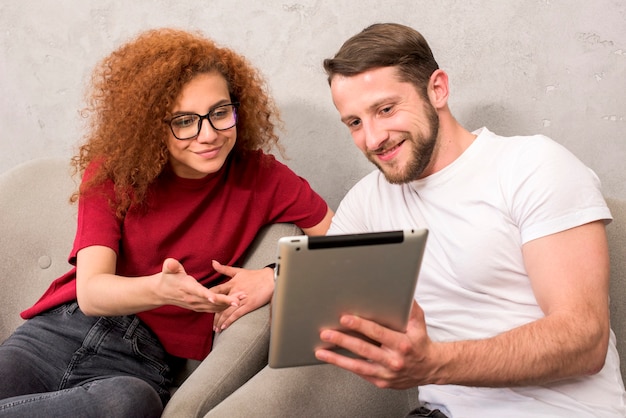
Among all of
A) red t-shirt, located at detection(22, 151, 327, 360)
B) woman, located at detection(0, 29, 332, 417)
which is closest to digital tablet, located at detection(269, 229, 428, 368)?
woman, located at detection(0, 29, 332, 417)

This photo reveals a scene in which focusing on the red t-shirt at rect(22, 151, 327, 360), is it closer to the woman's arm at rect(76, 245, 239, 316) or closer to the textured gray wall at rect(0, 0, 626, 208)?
the woman's arm at rect(76, 245, 239, 316)

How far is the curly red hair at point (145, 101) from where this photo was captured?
159 cm

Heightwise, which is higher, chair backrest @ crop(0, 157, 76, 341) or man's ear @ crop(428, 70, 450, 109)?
man's ear @ crop(428, 70, 450, 109)

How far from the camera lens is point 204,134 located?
1.58 meters

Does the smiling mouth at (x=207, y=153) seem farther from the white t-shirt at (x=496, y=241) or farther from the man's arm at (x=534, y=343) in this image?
the man's arm at (x=534, y=343)

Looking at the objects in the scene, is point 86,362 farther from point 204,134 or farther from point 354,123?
point 354,123

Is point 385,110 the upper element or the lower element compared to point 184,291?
upper

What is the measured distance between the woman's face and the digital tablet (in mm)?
567

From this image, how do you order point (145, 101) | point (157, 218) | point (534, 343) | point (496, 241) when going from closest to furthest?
point (534, 343) → point (496, 241) → point (145, 101) → point (157, 218)

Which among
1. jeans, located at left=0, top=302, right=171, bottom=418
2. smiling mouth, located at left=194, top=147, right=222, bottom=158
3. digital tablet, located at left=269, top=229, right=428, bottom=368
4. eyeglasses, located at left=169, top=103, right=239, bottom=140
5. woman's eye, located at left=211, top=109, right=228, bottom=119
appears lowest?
jeans, located at left=0, top=302, right=171, bottom=418

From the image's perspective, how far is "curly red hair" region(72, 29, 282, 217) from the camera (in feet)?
5.21

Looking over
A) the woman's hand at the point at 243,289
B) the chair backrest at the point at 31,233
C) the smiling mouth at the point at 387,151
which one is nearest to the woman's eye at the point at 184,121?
the woman's hand at the point at 243,289

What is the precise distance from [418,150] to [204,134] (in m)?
0.47

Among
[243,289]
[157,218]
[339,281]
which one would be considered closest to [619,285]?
[339,281]
